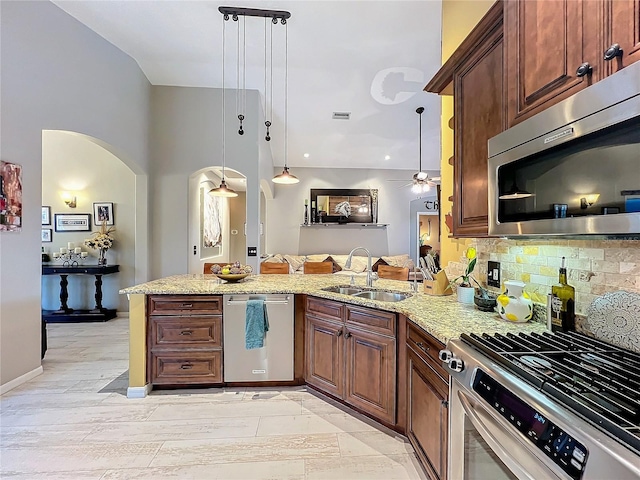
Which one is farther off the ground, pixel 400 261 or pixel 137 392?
pixel 400 261

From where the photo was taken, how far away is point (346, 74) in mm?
4816

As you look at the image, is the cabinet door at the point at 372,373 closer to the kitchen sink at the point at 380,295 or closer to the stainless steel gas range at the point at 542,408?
the kitchen sink at the point at 380,295

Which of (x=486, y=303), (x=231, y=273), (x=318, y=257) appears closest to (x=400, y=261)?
(x=318, y=257)

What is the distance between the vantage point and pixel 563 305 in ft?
5.10

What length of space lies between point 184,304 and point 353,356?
4.92ft

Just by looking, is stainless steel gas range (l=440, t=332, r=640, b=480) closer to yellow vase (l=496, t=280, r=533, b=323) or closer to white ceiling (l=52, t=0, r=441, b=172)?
yellow vase (l=496, t=280, r=533, b=323)

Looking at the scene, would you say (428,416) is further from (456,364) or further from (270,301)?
(270,301)

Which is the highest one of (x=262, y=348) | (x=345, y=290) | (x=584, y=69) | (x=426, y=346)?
(x=584, y=69)

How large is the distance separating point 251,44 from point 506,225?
156 inches

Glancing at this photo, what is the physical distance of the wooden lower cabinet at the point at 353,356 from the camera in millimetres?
2221

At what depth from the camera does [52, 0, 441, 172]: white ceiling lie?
3541 mm

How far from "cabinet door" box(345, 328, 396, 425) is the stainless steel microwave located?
1.17m

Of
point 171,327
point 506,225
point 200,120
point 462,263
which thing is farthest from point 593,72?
point 200,120

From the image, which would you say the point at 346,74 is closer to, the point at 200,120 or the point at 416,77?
the point at 416,77
